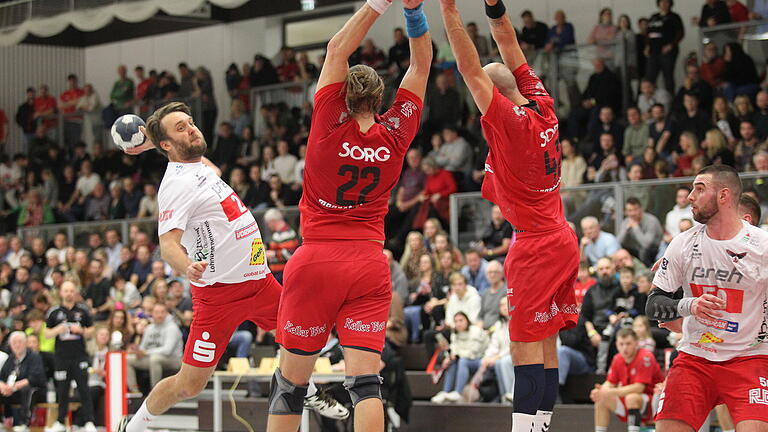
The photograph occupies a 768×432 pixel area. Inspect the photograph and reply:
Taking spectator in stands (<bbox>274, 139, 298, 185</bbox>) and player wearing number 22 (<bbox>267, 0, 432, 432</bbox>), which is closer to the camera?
player wearing number 22 (<bbox>267, 0, 432, 432</bbox>)

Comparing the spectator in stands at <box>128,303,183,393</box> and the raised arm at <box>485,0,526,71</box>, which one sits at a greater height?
the raised arm at <box>485,0,526,71</box>

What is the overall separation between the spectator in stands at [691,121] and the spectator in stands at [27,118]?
49.7 ft

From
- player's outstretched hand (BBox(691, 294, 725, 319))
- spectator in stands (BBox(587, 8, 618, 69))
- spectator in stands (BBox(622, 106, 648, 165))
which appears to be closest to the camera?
player's outstretched hand (BBox(691, 294, 725, 319))

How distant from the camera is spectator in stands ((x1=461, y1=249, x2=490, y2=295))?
12945 millimetres

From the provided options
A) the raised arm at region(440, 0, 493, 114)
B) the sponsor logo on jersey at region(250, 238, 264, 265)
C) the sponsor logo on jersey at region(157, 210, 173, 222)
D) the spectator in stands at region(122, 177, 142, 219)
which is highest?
the raised arm at region(440, 0, 493, 114)

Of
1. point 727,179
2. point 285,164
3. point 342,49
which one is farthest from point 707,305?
point 285,164

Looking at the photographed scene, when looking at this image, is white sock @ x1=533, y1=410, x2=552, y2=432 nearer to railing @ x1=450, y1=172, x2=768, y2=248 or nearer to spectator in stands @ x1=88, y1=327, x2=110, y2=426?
railing @ x1=450, y1=172, x2=768, y2=248

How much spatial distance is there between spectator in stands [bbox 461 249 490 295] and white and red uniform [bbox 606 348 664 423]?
9.73ft

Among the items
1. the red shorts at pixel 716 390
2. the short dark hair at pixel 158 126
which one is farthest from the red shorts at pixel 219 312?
the red shorts at pixel 716 390

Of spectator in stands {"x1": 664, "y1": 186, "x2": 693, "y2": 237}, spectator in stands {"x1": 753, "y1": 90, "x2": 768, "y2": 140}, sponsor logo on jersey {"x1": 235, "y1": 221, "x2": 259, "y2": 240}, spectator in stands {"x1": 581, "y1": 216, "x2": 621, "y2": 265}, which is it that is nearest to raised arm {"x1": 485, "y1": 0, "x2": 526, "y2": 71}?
sponsor logo on jersey {"x1": 235, "y1": 221, "x2": 259, "y2": 240}

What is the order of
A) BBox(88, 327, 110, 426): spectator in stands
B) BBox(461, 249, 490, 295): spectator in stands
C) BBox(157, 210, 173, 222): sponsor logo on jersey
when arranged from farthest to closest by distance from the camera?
BBox(88, 327, 110, 426): spectator in stands → BBox(461, 249, 490, 295): spectator in stands → BBox(157, 210, 173, 222): sponsor logo on jersey

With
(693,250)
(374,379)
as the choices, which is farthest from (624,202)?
(374,379)

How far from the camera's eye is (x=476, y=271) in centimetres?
1312

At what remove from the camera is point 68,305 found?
44.4ft
